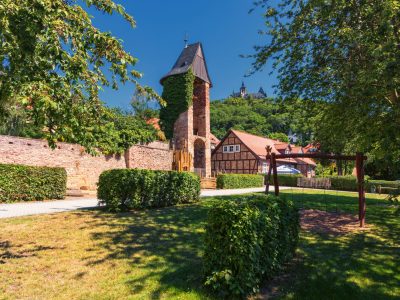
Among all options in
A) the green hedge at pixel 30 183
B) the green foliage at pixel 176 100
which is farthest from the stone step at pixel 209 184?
the green hedge at pixel 30 183

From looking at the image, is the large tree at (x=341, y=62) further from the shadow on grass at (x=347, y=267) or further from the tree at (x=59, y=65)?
the tree at (x=59, y=65)

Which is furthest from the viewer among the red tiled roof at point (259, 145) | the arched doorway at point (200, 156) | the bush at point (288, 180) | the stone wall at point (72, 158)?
the red tiled roof at point (259, 145)

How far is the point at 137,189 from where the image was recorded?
10.5 meters

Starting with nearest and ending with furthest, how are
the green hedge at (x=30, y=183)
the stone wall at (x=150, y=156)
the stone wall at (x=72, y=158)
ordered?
1. the green hedge at (x=30, y=183)
2. the stone wall at (x=72, y=158)
3. the stone wall at (x=150, y=156)

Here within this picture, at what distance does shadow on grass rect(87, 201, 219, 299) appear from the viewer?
4.54m

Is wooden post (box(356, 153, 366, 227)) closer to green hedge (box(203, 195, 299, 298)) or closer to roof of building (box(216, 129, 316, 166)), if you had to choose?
green hedge (box(203, 195, 299, 298))

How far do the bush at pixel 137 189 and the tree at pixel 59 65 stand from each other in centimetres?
494

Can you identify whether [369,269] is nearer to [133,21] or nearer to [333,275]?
[333,275]

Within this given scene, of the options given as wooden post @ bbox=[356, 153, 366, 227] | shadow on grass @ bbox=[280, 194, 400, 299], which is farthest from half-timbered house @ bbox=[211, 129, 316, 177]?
shadow on grass @ bbox=[280, 194, 400, 299]

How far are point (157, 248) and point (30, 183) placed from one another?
9.83 meters

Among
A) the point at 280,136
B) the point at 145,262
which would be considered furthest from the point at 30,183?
the point at 280,136

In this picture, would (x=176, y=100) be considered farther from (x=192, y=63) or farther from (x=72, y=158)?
(x=72, y=158)

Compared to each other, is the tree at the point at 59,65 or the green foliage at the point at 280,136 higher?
the green foliage at the point at 280,136

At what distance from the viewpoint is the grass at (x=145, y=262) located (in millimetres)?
4352
